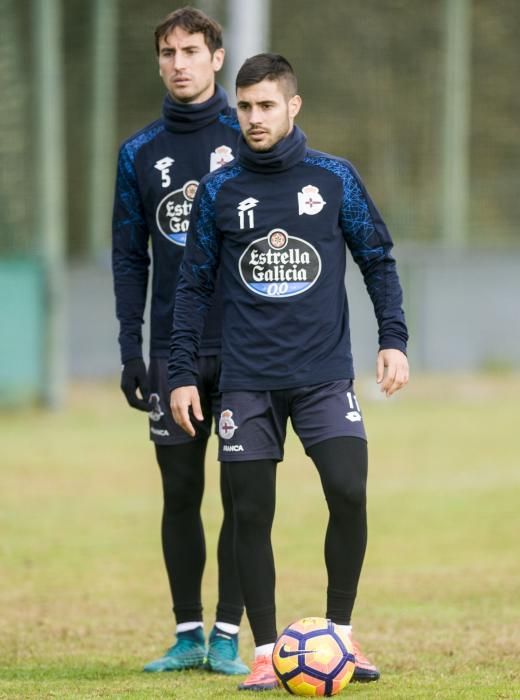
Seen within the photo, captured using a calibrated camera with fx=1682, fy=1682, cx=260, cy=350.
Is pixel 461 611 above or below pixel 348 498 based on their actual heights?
below

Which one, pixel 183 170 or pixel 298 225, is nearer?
pixel 298 225

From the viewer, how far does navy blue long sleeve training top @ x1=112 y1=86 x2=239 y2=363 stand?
6.79m

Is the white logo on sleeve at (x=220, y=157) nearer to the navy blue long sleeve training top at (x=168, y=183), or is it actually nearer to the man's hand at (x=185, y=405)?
the navy blue long sleeve training top at (x=168, y=183)

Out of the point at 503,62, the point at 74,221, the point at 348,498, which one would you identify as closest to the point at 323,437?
the point at 348,498

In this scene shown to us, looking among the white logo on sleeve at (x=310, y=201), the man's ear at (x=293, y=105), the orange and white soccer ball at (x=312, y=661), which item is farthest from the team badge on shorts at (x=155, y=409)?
the man's ear at (x=293, y=105)

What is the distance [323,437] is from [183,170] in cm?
139

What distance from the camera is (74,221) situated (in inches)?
843

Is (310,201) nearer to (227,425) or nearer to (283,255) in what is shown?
(283,255)

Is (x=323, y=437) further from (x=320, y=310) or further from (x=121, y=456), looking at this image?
(x=121, y=456)

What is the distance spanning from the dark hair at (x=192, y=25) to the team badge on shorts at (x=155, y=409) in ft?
4.64

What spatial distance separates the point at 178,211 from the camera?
679 cm

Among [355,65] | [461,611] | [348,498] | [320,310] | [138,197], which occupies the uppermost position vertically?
[355,65]

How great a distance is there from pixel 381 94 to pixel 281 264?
16.6 m

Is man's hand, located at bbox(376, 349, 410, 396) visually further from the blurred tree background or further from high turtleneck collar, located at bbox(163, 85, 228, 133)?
the blurred tree background
